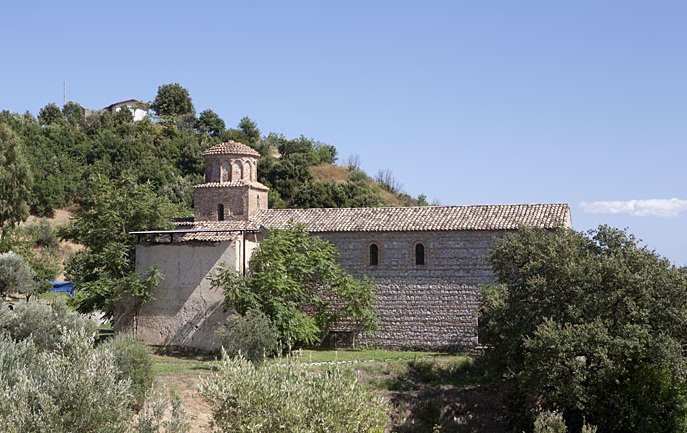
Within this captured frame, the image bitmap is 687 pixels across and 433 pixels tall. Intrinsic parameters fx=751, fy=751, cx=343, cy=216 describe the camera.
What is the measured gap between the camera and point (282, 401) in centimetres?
1313

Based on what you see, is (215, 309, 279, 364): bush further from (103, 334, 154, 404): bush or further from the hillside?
the hillside

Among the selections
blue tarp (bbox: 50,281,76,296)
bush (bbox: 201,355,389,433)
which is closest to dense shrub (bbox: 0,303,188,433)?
bush (bbox: 201,355,389,433)

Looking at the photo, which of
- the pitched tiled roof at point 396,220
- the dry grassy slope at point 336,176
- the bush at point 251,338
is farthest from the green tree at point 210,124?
the bush at point 251,338

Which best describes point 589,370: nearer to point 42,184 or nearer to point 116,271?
point 116,271

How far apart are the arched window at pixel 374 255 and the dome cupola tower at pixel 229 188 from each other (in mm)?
5396

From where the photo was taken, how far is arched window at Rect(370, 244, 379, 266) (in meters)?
27.8

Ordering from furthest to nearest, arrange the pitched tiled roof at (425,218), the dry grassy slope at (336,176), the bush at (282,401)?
the dry grassy slope at (336,176) < the pitched tiled roof at (425,218) < the bush at (282,401)

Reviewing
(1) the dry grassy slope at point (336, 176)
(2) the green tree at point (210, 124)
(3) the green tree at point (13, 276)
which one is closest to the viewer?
(3) the green tree at point (13, 276)

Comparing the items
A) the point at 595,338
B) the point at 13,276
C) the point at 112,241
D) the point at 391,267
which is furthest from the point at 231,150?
the point at 595,338

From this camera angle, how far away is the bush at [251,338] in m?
22.0

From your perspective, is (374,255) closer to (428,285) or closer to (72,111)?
(428,285)

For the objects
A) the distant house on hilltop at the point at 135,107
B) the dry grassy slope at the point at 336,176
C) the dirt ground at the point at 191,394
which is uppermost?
the distant house on hilltop at the point at 135,107

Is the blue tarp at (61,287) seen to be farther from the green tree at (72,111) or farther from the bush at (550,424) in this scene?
the green tree at (72,111)

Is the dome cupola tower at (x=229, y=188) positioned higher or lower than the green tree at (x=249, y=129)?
lower
